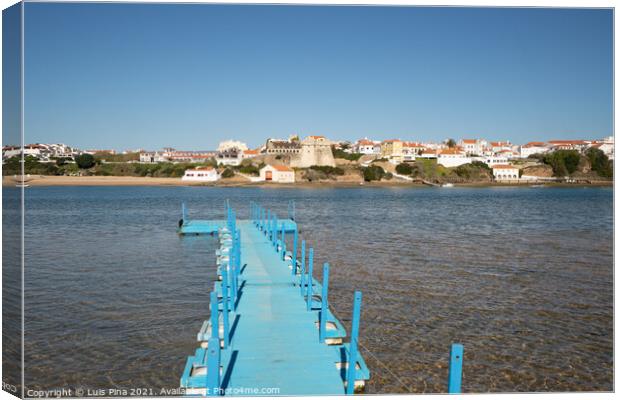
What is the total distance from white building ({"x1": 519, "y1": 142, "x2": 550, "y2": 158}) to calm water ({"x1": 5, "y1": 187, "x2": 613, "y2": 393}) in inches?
1086

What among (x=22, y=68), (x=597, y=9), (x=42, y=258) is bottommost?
(x=42, y=258)

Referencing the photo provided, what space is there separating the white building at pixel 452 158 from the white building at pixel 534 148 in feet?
61.3

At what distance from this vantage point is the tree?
188 feet

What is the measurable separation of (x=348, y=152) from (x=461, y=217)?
7892 centimetres

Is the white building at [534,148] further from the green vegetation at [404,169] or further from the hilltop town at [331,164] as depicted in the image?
the green vegetation at [404,169]

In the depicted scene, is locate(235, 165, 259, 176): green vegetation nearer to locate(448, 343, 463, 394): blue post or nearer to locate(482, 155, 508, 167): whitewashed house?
locate(482, 155, 508, 167): whitewashed house

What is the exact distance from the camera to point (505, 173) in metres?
67.9

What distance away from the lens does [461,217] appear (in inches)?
1205

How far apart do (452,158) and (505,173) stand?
15.3 metres

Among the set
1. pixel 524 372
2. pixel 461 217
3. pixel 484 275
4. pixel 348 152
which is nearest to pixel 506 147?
pixel 348 152

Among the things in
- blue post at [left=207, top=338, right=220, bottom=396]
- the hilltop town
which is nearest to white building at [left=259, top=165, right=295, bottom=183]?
the hilltop town

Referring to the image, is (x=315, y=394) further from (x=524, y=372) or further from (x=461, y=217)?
(x=461, y=217)

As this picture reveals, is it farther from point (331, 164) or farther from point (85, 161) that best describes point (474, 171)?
point (85, 161)

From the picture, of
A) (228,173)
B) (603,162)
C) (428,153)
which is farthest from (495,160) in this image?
(603,162)
